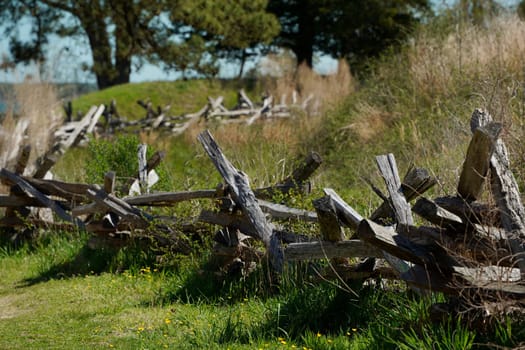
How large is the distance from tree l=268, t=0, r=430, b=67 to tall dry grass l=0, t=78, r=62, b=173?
2211 cm

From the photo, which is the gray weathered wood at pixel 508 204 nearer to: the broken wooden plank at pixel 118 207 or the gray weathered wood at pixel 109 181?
the broken wooden plank at pixel 118 207

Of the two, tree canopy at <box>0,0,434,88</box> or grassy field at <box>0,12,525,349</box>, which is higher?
tree canopy at <box>0,0,434,88</box>

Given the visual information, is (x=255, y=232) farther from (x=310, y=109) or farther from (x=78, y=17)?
(x=78, y=17)

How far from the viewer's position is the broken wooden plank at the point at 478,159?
393cm

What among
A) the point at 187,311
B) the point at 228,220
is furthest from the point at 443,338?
the point at 228,220

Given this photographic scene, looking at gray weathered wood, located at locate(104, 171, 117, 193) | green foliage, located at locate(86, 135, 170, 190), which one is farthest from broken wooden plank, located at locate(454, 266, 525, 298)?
green foliage, located at locate(86, 135, 170, 190)

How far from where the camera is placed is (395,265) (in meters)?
5.02

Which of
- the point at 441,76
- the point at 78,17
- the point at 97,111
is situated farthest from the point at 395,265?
the point at 78,17

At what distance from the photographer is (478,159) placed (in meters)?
4.03

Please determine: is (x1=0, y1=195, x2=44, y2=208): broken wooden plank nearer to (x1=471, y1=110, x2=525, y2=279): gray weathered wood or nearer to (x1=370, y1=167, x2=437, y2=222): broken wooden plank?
(x1=370, y1=167, x2=437, y2=222): broken wooden plank

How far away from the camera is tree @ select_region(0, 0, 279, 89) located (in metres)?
26.1

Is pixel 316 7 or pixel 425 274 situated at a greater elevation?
pixel 316 7

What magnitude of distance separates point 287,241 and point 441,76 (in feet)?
24.7

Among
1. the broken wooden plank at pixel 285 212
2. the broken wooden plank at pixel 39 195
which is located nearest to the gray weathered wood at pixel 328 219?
the broken wooden plank at pixel 285 212
